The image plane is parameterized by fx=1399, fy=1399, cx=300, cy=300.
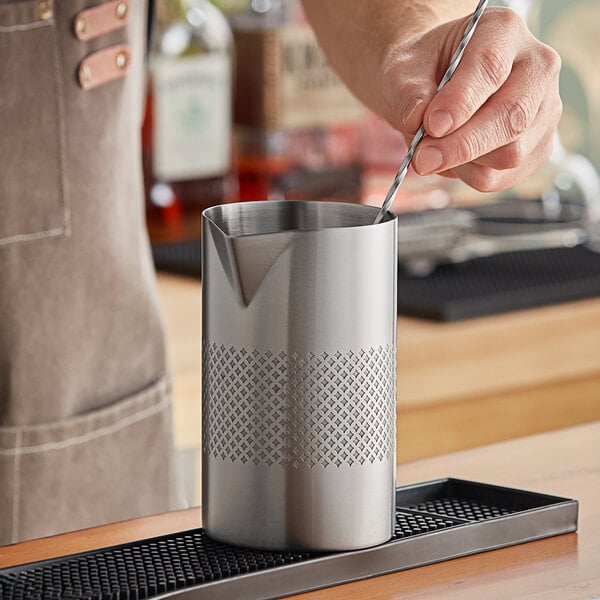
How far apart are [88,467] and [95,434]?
1.1 inches

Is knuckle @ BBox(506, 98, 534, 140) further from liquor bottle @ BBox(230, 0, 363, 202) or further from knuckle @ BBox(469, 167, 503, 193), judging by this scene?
liquor bottle @ BBox(230, 0, 363, 202)

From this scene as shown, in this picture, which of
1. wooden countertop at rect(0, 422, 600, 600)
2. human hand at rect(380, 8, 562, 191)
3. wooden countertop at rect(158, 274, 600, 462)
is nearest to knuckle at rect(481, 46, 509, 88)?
human hand at rect(380, 8, 562, 191)

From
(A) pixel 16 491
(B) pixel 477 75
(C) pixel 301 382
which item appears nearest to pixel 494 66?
(B) pixel 477 75

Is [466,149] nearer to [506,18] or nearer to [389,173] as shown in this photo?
[506,18]

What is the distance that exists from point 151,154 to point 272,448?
1434 millimetres

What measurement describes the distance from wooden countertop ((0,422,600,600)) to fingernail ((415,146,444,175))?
21 centimetres

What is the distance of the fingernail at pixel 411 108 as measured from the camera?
834 mm

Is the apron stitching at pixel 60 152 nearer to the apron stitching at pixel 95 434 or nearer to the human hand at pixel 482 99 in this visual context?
the apron stitching at pixel 95 434

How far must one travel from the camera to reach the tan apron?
112cm

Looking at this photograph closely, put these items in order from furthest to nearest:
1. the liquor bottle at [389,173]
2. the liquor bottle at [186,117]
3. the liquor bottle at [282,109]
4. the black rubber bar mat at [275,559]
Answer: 1. the liquor bottle at [389,173]
2. the liquor bottle at [282,109]
3. the liquor bottle at [186,117]
4. the black rubber bar mat at [275,559]

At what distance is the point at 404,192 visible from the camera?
2.39 m

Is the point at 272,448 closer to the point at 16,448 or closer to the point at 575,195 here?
the point at 16,448

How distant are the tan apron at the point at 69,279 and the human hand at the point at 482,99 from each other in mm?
307

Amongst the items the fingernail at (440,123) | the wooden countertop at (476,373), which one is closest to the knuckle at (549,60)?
the fingernail at (440,123)
